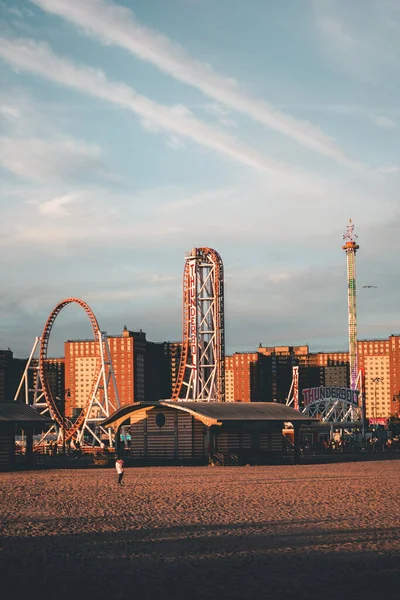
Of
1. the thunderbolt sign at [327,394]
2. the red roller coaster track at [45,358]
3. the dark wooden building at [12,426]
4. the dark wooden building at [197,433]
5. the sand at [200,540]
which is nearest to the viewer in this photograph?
the sand at [200,540]

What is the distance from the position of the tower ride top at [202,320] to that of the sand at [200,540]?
53132mm

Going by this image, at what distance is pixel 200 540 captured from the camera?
76.7ft

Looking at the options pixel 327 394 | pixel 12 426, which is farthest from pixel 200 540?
pixel 327 394

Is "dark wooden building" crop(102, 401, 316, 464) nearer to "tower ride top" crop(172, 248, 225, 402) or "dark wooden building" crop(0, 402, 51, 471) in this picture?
"dark wooden building" crop(0, 402, 51, 471)

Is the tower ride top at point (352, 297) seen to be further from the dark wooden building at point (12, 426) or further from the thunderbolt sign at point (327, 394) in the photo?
the dark wooden building at point (12, 426)

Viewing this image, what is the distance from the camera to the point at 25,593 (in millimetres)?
16922

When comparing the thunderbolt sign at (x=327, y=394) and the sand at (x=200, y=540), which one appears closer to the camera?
the sand at (x=200, y=540)

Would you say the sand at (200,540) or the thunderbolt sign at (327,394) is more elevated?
the thunderbolt sign at (327,394)

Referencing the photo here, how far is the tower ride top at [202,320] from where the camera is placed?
9581 cm

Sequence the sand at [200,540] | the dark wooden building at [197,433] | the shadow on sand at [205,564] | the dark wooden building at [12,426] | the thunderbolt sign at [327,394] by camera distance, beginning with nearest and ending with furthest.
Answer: the shadow on sand at [205,564] < the sand at [200,540] < the dark wooden building at [12,426] < the dark wooden building at [197,433] < the thunderbolt sign at [327,394]

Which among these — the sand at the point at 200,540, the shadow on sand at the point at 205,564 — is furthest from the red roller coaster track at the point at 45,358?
the shadow on sand at the point at 205,564

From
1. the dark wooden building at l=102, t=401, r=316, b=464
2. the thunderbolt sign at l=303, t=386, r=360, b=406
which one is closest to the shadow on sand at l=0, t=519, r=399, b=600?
the dark wooden building at l=102, t=401, r=316, b=464

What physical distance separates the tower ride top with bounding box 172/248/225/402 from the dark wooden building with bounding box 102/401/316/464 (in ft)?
103

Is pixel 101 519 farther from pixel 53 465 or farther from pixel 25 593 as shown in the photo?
pixel 53 465
